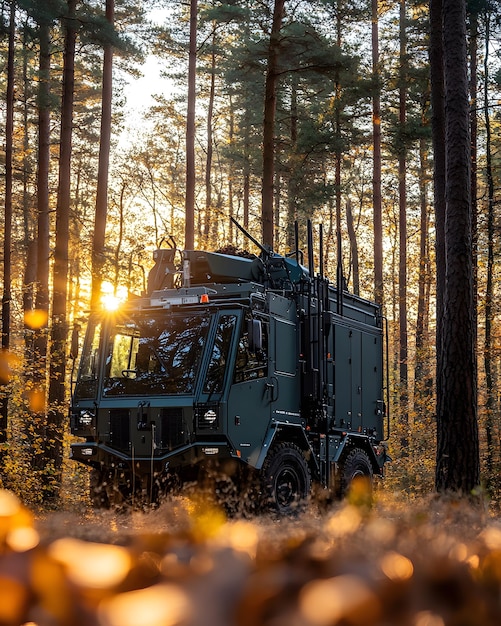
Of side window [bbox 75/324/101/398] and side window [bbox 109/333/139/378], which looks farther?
side window [bbox 75/324/101/398]

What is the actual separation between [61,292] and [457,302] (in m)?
10.5

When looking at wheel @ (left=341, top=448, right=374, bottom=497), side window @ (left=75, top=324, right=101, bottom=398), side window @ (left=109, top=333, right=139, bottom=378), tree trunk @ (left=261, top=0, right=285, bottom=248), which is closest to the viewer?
side window @ (left=109, top=333, right=139, bottom=378)

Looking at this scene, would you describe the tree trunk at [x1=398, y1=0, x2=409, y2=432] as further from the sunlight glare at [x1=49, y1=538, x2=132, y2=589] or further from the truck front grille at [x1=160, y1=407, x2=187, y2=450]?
the sunlight glare at [x1=49, y1=538, x2=132, y2=589]

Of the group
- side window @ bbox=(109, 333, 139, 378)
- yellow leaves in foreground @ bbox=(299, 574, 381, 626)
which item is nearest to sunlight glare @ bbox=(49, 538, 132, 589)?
yellow leaves in foreground @ bbox=(299, 574, 381, 626)

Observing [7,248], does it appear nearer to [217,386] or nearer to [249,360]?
[249,360]

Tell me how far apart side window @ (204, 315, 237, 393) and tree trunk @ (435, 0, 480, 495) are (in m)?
3.21

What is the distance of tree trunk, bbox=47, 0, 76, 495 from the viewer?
18.2m

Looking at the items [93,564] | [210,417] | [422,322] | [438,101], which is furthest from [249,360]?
[422,322]

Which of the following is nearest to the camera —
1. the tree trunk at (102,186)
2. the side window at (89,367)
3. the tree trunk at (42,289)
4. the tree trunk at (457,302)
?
the tree trunk at (457,302)

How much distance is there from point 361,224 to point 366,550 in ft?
171

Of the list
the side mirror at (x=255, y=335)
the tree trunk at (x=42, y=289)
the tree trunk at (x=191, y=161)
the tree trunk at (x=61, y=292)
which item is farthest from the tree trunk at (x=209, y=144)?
the side mirror at (x=255, y=335)

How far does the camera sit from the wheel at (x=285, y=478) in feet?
40.0

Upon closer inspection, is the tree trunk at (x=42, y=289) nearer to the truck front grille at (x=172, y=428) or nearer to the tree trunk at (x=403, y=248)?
the truck front grille at (x=172, y=428)

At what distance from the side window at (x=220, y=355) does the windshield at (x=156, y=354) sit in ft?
0.69
